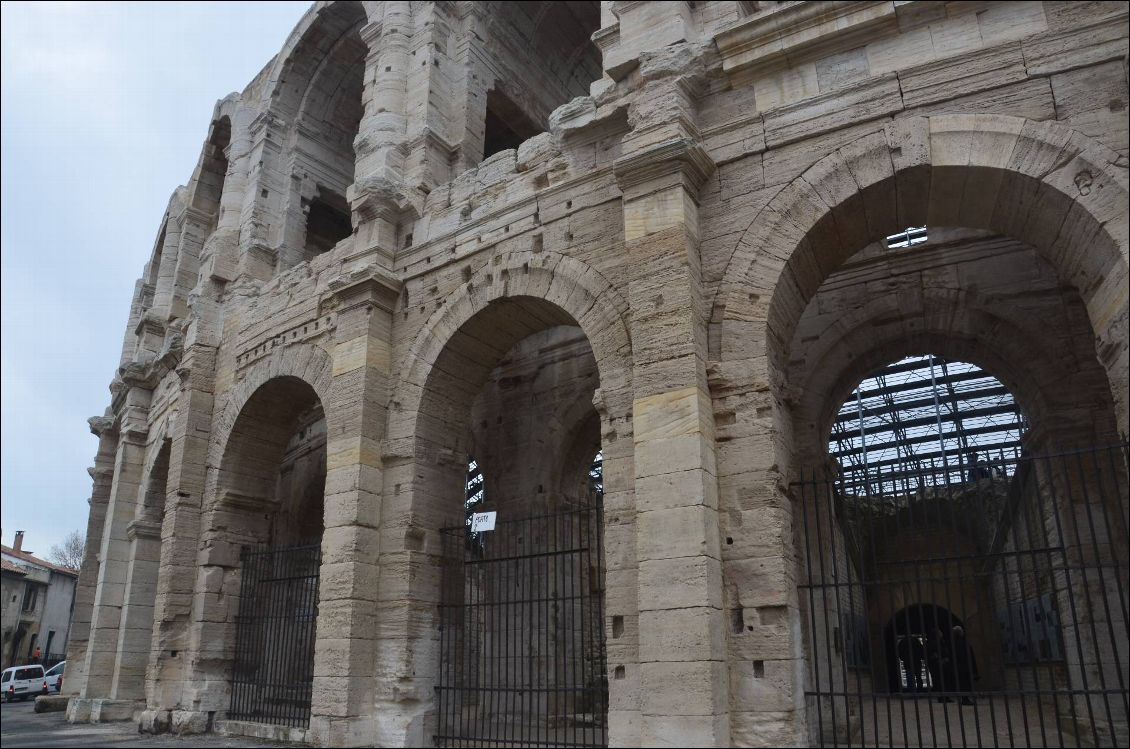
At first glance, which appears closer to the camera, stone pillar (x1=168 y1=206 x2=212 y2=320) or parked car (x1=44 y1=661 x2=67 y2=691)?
stone pillar (x1=168 y1=206 x2=212 y2=320)

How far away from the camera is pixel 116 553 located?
1355 cm

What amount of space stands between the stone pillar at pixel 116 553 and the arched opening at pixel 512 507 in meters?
5.82

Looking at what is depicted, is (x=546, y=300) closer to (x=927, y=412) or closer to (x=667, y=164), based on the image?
(x=667, y=164)

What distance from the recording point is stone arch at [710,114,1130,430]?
576 centimetres

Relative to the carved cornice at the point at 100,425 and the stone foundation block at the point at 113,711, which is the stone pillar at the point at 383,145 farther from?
the carved cornice at the point at 100,425

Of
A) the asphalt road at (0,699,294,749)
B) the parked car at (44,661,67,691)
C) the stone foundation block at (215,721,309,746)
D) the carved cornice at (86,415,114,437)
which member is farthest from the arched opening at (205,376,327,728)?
the parked car at (44,661,67,691)

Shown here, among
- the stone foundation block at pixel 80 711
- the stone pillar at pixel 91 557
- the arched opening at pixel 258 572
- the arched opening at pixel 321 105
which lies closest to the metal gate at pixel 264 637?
the arched opening at pixel 258 572

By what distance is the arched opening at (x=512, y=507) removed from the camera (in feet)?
27.8

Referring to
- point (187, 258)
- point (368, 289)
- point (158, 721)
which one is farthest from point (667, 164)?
point (187, 258)

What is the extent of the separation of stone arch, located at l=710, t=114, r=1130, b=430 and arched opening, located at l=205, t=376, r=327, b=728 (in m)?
5.80

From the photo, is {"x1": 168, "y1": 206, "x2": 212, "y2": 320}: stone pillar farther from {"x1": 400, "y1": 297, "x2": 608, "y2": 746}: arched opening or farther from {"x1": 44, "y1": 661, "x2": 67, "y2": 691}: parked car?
{"x1": 44, "y1": 661, "x2": 67, "y2": 691}: parked car

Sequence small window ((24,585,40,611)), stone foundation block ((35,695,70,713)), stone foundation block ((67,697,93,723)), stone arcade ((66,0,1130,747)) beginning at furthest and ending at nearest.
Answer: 1. small window ((24,585,40,611))
2. stone foundation block ((35,695,70,713))
3. stone foundation block ((67,697,93,723))
4. stone arcade ((66,0,1130,747))

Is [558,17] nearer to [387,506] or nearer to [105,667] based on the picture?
[387,506]

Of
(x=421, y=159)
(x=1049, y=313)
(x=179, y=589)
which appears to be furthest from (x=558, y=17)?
(x=179, y=589)
